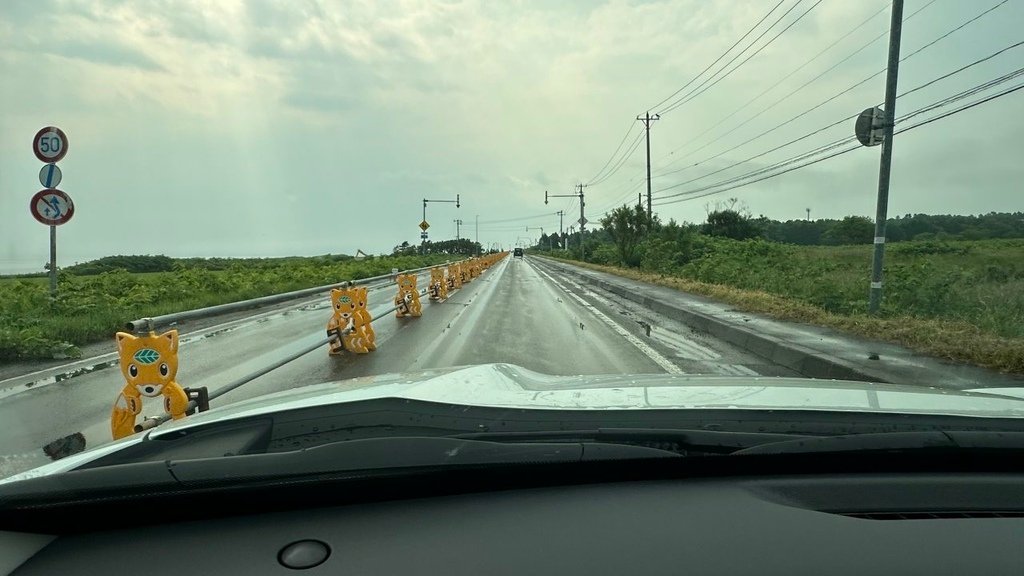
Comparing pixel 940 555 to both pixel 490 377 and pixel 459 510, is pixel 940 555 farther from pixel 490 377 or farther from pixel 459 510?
pixel 490 377

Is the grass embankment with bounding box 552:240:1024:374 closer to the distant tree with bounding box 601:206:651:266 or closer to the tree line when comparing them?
the tree line

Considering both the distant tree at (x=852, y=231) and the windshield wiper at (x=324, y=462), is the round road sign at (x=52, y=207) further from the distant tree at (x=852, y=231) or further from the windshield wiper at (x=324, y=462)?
the distant tree at (x=852, y=231)

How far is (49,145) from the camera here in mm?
11117

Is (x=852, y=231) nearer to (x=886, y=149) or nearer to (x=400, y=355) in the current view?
(x=886, y=149)

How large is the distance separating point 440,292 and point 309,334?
900 cm

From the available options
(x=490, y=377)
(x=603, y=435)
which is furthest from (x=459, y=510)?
(x=490, y=377)

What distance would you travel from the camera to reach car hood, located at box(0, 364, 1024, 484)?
2473 mm

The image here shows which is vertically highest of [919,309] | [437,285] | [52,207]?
[52,207]

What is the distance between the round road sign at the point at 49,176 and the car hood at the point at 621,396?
10.6 metres

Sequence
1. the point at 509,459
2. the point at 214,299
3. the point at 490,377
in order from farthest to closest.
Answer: the point at 214,299 < the point at 490,377 < the point at 509,459

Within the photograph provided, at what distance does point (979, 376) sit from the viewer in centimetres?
733

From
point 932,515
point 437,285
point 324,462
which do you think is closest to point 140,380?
point 324,462

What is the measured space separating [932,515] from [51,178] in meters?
13.0

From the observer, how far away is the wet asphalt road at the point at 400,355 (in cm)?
618
